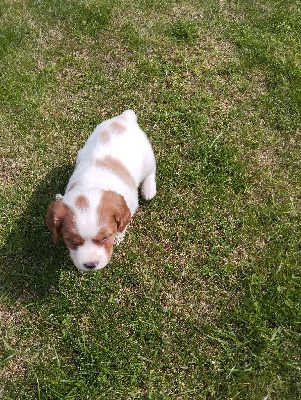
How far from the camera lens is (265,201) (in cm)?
468

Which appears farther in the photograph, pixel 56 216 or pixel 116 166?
pixel 116 166

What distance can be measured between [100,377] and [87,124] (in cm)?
326

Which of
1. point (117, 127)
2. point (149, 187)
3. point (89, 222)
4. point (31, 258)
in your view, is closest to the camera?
point (89, 222)

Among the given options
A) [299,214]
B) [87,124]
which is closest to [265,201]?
[299,214]

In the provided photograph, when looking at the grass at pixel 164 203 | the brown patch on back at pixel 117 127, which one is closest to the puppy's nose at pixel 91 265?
the grass at pixel 164 203

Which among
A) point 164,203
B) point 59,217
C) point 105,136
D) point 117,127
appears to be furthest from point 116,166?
point 164,203

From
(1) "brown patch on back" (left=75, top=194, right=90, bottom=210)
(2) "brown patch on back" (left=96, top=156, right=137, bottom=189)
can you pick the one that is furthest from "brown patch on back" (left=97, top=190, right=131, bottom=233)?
(2) "brown patch on back" (left=96, top=156, right=137, bottom=189)

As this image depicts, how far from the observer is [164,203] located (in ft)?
15.4

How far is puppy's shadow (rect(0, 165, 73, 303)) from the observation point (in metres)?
4.16

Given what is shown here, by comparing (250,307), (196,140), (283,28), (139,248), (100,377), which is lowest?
(100,377)

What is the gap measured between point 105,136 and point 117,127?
7.8 inches

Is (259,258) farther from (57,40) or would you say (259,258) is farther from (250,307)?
(57,40)

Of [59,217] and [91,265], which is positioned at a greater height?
[59,217]

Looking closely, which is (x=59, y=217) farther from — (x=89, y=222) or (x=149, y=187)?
(x=149, y=187)
